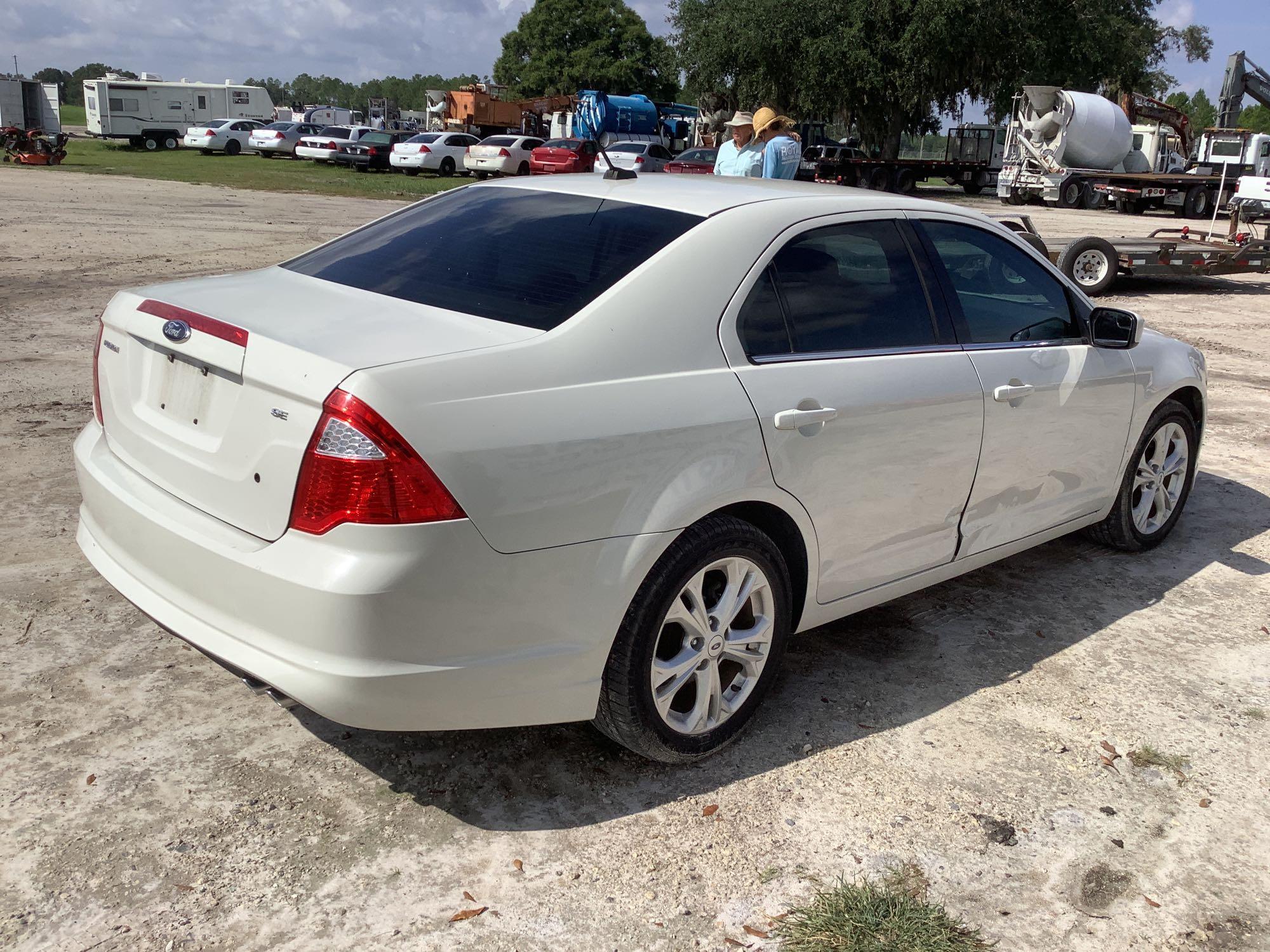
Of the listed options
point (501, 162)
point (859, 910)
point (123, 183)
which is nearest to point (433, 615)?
point (859, 910)

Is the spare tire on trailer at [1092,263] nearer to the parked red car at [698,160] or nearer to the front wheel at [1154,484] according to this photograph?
the front wheel at [1154,484]

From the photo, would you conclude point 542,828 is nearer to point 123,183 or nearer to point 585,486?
point 585,486

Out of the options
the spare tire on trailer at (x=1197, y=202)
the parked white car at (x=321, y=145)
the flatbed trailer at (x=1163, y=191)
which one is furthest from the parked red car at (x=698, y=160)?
the spare tire on trailer at (x=1197, y=202)

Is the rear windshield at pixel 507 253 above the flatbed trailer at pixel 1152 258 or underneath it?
above

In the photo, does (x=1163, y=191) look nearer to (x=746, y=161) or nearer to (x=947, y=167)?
(x=947, y=167)

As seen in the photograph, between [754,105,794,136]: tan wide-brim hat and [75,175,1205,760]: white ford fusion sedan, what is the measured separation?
4.19m

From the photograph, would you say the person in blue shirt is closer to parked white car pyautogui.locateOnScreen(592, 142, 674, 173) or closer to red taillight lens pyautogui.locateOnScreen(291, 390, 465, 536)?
red taillight lens pyautogui.locateOnScreen(291, 390, 465, 536)

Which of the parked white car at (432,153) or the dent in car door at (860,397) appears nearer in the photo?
the dent in car door at (860,397)

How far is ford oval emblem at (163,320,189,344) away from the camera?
9.46 ft

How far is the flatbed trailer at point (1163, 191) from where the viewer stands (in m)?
31.7

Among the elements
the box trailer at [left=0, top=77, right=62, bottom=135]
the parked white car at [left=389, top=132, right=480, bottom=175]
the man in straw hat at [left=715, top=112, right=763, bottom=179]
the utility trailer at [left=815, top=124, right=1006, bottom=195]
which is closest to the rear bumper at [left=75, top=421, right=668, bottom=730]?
the man in straw hat at [left=715, top=112, right=763, bottom=179]

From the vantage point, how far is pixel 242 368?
271 cm

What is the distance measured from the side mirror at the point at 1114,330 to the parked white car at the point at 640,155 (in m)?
27.1

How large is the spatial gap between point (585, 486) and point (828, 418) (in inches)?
36.3
